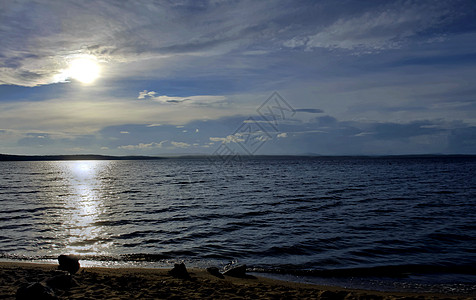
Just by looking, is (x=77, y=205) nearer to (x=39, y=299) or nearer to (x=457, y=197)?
(x=39, y=299)

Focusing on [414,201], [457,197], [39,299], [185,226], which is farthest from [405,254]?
[457,197]

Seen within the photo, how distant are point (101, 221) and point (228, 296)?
57.6 feet

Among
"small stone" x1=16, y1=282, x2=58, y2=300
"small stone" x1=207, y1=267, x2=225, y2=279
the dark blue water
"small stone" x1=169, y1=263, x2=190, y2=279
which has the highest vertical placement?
"small stone" x1=16, y1=282, x2=58, y2=300

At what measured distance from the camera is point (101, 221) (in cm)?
2427

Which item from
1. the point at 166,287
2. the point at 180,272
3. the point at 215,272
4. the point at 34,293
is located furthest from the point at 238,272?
the point at 34,293

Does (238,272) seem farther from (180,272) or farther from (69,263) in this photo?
(69,263)

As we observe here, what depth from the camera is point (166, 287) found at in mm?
10664

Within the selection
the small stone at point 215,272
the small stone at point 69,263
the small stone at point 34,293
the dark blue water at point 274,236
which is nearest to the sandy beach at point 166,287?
the small stone at point 215,272

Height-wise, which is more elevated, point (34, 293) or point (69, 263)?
point (34, 293)

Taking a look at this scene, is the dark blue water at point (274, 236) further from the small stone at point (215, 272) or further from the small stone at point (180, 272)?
the small stone at point (180, 272)

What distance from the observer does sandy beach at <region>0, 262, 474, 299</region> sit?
9930 mm

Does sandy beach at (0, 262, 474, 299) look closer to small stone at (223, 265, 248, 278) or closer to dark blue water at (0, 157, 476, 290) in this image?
small stone at (223, 265, 248, 278)

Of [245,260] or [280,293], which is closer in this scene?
[280,293]

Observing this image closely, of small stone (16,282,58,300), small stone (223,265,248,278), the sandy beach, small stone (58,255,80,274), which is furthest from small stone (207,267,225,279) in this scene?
small stone (16,282,58,300)
